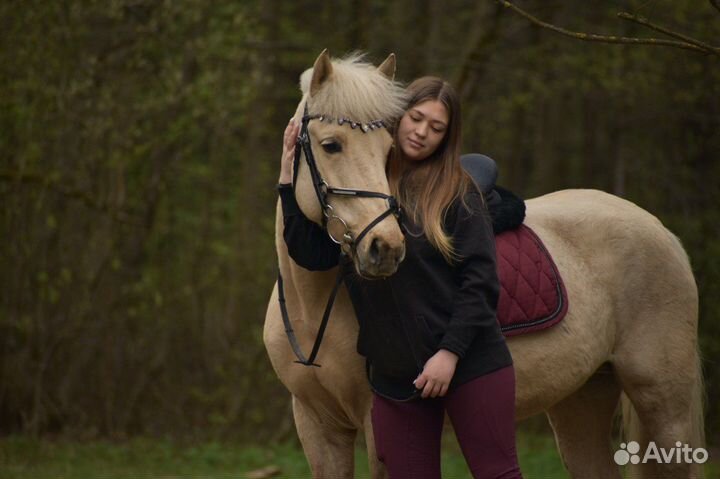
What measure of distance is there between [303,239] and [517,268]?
1095 millimetres

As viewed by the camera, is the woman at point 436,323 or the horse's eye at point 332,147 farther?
the horse's eye at point 332,147

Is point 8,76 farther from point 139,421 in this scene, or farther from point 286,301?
point 286,301

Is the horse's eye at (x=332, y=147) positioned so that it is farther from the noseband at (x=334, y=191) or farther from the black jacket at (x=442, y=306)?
the black jacket at (x=442, y=306)

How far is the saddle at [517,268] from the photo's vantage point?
3957 mm

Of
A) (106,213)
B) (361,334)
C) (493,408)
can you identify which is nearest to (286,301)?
(361,334)

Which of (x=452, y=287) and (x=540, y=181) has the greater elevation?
(x=452, y=287)

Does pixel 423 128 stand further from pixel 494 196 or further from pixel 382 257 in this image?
pixel 494 196

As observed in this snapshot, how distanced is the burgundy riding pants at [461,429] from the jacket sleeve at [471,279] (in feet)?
0.54

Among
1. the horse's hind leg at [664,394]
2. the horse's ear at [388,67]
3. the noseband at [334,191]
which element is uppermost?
the horse's ear at [388,67]

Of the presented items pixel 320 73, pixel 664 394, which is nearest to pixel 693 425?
pixel 664 394

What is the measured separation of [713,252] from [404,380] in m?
7.36

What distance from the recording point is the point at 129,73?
31.7 ft

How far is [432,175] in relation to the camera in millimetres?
3258

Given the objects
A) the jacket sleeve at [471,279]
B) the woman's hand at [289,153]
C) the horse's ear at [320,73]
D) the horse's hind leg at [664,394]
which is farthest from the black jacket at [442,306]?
the horse's hind leg at [664,394]
